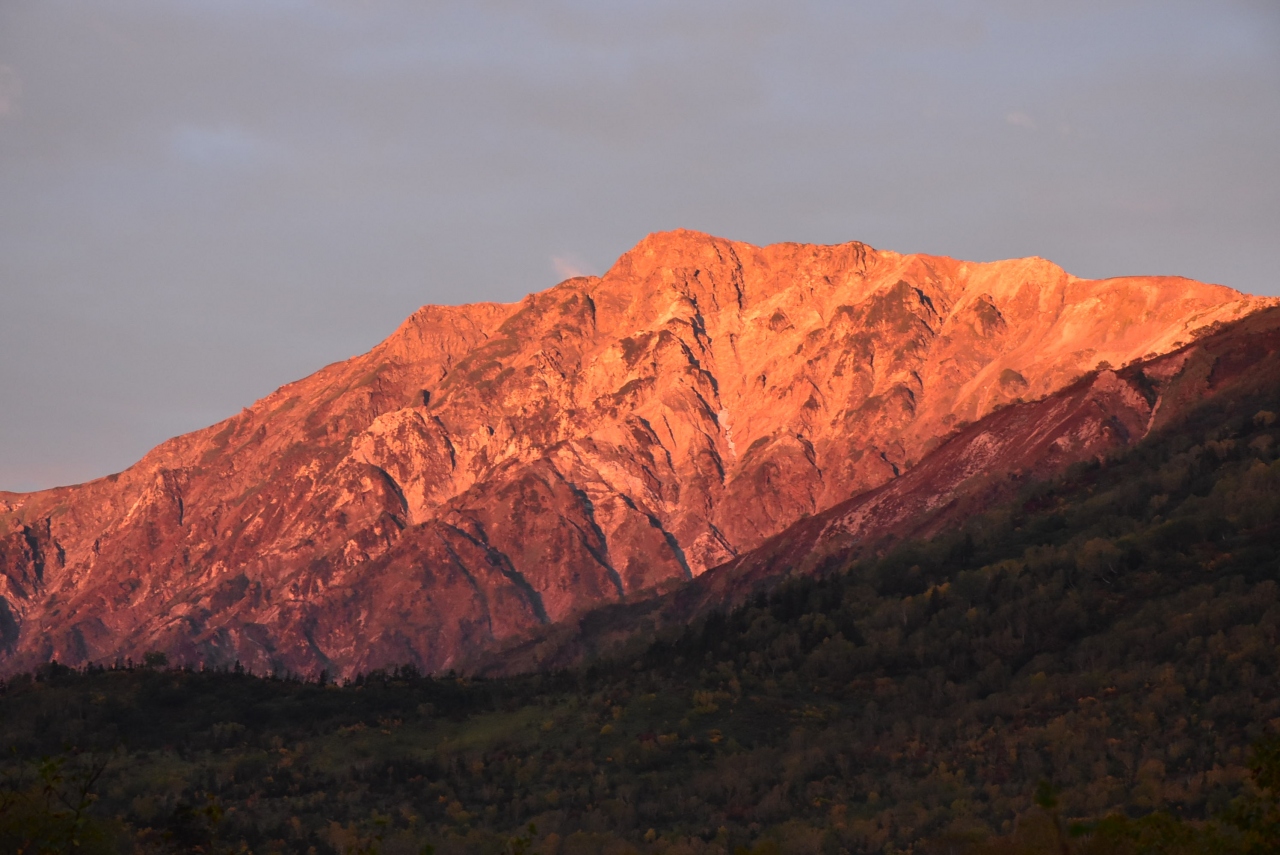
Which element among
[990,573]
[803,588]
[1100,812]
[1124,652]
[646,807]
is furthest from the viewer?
[803,588]

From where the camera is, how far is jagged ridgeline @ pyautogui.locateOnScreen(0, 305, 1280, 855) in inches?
4291

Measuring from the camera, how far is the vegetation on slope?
10900cm

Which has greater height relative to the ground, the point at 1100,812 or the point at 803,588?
the point at 803,588

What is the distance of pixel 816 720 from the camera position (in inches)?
5595

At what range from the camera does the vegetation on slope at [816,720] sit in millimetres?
109000

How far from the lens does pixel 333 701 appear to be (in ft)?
502

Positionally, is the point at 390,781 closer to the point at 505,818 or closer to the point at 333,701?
the point at 505,818

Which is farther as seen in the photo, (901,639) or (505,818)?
(901,639)

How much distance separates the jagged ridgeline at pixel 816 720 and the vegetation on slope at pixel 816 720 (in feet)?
1.19

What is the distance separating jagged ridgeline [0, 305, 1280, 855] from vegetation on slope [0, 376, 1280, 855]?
364 mm

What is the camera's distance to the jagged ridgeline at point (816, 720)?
109000 mm

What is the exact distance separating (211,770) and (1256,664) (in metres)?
87.3

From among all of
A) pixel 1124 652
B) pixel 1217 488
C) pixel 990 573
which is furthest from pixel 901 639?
pixel 1217 488

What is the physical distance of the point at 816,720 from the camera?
142125mm
